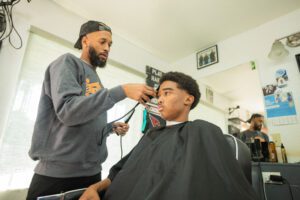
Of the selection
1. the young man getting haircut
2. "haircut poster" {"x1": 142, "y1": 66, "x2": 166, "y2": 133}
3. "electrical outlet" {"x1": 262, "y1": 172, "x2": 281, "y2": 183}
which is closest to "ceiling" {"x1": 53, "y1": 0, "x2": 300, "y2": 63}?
"haircut poster" {"x1": 142, "y1": 66, "x2": 166, "y2": 133}

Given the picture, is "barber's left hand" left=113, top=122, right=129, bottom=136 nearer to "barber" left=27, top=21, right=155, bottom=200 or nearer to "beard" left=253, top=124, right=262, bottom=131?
"barber" left=27, top=21, right=155, bottom=200

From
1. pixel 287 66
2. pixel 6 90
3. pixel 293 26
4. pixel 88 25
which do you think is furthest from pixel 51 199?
pixel 293 26

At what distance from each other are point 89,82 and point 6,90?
0.92 meters

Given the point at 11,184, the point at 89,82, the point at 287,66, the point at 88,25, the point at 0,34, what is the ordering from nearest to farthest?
the point at 89,82 < the point at 88,25 < the point at 11,184 < the point at 0,34 < the point at 287,66

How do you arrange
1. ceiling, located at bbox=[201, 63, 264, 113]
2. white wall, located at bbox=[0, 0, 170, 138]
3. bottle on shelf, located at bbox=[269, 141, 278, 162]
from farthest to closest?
1. ceiling, located at bbox=[201, 63, 264, 113]
2. bottle on shelf, located at bbox=[269, 141, 278, 162]
3. white wall, located at bbox=[0, 0, 170, 138]

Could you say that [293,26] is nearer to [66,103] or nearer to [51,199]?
[66,103]

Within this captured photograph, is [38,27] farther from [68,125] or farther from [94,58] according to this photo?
[68,125]

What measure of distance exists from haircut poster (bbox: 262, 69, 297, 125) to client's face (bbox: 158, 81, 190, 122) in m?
1.39

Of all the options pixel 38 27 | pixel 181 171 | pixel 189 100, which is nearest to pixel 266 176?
pixel 189 100

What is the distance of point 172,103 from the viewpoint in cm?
116

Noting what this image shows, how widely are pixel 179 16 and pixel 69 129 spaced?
1919mm

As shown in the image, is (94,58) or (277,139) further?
(277,139)

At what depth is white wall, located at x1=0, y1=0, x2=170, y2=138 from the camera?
153 centimetres

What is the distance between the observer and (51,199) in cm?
68
